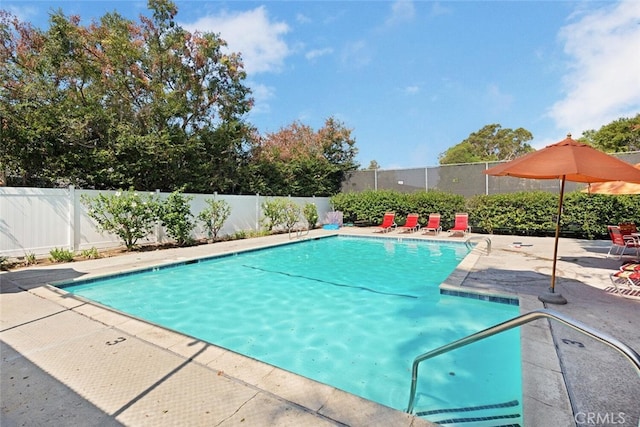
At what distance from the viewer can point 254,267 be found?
8.21 metres

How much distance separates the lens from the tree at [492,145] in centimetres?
3884

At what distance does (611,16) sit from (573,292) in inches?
356

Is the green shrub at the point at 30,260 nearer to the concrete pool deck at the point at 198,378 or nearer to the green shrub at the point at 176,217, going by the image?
the green shrub at the point at 176,217

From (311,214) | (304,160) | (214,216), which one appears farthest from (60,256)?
(304,160)

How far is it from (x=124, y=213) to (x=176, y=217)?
4.73 feet

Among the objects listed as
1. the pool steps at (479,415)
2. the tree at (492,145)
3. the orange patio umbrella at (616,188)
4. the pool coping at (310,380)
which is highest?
the tree at (492,145)

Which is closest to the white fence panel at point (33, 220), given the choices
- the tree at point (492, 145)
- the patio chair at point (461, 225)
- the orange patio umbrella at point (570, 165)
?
the orange patio umbrella at point (570, 165)

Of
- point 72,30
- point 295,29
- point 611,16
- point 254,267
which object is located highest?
point 295,29

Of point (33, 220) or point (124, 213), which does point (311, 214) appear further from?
point (33, 220)

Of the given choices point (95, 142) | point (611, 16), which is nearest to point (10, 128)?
point (95, 142)

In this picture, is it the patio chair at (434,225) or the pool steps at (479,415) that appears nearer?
the pool steps at (479,415)

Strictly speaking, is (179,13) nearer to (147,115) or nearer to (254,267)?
(147,115)

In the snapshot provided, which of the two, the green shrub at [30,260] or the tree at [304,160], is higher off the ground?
the tree at [304,160]

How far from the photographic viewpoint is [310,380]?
2570 mm
